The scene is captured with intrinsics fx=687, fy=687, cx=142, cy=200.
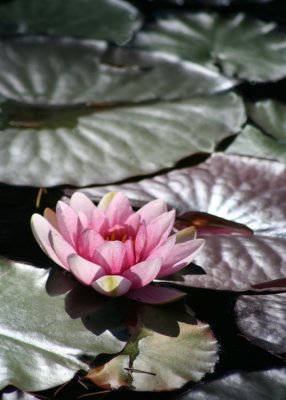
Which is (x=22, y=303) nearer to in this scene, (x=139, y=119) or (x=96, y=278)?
(x=96, y=278)

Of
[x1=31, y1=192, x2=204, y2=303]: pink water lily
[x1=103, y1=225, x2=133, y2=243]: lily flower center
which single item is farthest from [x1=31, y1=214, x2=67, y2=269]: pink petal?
[x1=103, y1=225, x2=133, y2=243]: lily flower center

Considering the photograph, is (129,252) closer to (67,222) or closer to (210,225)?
(67,222)

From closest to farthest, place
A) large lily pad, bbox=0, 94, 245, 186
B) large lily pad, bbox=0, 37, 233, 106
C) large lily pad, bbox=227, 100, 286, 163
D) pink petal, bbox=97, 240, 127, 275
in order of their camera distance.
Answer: pink petal, bbox=97, 240, 127, 275, large lily pad, bbox=0, 94, 245, 186, large lily pad, bbox=227, 100, 286, 163, large lily pad, bbox=0, 37, 233, 106

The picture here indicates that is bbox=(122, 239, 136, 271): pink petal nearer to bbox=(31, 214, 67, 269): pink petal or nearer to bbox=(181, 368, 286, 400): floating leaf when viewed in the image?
bbox=(31, 214, 67, 269): pink petal

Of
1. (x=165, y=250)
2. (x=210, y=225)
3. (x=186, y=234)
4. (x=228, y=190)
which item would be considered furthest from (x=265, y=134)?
(x=165, y=250)

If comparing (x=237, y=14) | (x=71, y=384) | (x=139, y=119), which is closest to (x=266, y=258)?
(x=71, y=384)

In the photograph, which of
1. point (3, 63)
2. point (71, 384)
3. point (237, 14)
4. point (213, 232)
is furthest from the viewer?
point (237, 14)
